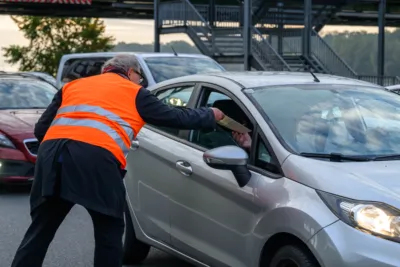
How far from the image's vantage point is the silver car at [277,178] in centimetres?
388

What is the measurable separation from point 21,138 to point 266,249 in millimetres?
6348

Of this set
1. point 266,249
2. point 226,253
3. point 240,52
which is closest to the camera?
point 266,249

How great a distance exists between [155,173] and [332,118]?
140cm

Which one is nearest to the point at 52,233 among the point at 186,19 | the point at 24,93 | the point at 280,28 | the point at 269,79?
the point at 269,79

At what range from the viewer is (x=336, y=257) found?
3.78 m

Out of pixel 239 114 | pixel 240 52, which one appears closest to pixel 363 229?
pixel 239 114

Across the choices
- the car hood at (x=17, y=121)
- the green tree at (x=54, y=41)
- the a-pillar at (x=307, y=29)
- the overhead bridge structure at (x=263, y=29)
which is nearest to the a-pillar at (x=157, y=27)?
the overhead bridge structure at (x=263, y=29)

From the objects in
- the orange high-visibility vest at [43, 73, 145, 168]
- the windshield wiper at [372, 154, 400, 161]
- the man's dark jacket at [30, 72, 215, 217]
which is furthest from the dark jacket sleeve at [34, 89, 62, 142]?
the windshield wiper at [372, 154, 400, 161]

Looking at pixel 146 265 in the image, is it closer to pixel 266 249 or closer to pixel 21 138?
pixel 266 249

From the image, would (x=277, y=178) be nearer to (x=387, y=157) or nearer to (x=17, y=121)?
(x=387, y=157)

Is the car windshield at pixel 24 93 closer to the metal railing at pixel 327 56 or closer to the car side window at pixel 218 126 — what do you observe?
the car side window at pixel 218 126

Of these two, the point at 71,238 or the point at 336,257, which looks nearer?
the point at 336,257

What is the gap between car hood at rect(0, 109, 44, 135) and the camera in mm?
10148

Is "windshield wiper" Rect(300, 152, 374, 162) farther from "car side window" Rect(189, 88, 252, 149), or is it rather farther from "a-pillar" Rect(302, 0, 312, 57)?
"a-pillar" Rect(302, 0, 312, 57)
